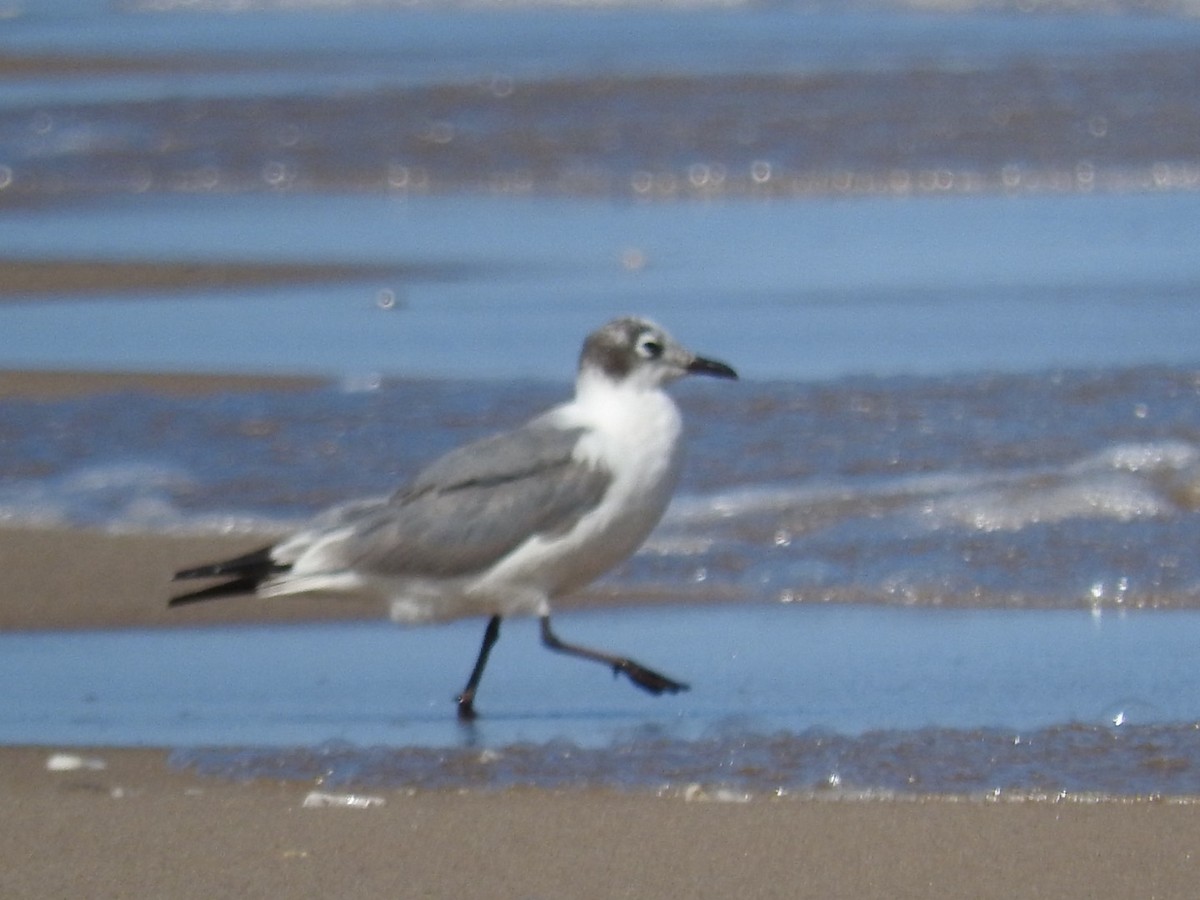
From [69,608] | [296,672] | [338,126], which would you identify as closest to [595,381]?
[296,672]

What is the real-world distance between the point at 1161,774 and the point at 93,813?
1.81m

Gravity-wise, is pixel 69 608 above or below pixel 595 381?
below

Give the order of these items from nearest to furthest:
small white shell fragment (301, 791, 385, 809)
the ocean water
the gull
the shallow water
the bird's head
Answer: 1. small white shell fragment (301, 791, 385, 809)
2. the shallow water
3. the ocean water
4. the gull
5. the bird's head

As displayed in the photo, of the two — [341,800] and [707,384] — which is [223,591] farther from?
[707,384]

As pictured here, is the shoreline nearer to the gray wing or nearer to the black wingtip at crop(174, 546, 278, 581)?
the black wingtip at crop(174, 546, 278, 581)

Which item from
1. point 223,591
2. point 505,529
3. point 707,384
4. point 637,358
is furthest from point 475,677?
point 707,384

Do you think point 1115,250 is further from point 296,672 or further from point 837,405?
point 296,672

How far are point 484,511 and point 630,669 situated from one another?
442 millimetres

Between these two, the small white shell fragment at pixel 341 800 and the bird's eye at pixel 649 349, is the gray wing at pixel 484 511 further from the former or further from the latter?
the small white shell fragment at pixel 341 800

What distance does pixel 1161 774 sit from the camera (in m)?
4.30

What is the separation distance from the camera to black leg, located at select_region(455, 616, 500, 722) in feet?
16.2

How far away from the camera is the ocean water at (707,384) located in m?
4.87

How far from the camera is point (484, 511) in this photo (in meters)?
5.10

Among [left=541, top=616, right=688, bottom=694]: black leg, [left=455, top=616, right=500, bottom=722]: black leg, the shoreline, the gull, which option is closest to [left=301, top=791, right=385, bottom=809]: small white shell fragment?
the shoreline
